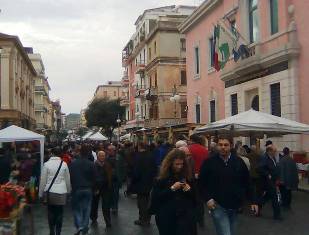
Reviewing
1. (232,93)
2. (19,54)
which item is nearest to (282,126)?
(232,93)

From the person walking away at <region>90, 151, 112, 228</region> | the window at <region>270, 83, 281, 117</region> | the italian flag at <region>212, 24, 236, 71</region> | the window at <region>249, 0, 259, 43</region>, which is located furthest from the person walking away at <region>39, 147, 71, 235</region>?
the window at <region>249, 0, 259, 43</region>

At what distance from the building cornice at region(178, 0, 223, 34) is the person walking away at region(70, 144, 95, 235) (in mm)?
20023

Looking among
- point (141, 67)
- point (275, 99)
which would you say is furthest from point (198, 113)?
point (141, 67)

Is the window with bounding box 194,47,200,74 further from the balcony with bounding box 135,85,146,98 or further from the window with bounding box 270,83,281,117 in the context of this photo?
the balcony with bounding box 135,85,146,98

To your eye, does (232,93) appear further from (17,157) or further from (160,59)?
(160,59)

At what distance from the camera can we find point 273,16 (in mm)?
21750

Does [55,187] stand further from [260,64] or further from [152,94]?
[152,94]

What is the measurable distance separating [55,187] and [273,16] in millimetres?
15530

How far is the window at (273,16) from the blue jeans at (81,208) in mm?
14343

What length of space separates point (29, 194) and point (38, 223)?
1.57 meters

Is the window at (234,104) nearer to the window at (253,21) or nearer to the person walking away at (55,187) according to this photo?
the window at (253,21)

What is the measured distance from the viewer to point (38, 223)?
11352mm

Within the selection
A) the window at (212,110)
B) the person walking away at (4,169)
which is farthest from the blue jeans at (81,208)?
the window at (212,110)

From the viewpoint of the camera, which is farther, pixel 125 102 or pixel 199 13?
pixel 125 102
